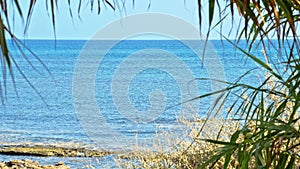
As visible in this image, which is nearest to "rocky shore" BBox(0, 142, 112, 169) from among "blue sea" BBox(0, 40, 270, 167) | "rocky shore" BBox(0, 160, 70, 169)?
"blue sea" BBox(0, 40, 270, 167)

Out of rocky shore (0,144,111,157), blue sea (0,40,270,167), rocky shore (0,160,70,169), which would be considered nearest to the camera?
rocky shore (0,160,70,169)

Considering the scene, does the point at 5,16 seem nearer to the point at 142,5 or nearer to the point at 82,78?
the point at 142,5

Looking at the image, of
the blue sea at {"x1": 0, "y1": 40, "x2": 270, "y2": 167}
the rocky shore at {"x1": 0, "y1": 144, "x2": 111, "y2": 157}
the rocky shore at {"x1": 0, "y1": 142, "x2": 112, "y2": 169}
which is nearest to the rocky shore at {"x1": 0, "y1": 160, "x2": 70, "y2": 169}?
the blue sea at {"x1": 0, "y1": 40, "x2": 270, "y2": 167}

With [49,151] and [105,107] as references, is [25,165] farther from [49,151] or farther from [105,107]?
[105,107]

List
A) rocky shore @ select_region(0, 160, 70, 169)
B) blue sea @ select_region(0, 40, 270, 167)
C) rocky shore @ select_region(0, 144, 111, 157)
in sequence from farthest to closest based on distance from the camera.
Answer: blue sea @ select_region(0, 40, 270, 167), rocky shore @ select_region(0, 144, 111, 157), rocky shore @ select_region(0, 160, 70, 169)

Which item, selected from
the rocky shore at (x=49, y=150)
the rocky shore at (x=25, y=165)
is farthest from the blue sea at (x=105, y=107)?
the rocky shore at (x=25, y=165)

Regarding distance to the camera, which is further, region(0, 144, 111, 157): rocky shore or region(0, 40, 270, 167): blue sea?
region(0, 40, 270, 167): blue sea

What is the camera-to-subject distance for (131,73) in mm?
28031

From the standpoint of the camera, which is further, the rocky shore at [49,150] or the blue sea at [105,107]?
the blue sea at [105,107]

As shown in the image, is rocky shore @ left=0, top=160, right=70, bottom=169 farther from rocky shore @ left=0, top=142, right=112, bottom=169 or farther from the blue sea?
rocky shore @ left=0, top=142, right=112, bottom=169

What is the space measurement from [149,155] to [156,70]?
994 inches

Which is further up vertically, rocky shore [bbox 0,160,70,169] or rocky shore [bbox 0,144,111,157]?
rocky shore [bbox 0,160,70,169]

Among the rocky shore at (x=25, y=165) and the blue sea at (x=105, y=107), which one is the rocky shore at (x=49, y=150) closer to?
the blue sea at (x=105, y=107)

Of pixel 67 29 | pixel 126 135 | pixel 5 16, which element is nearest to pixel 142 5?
pixel 67 29
